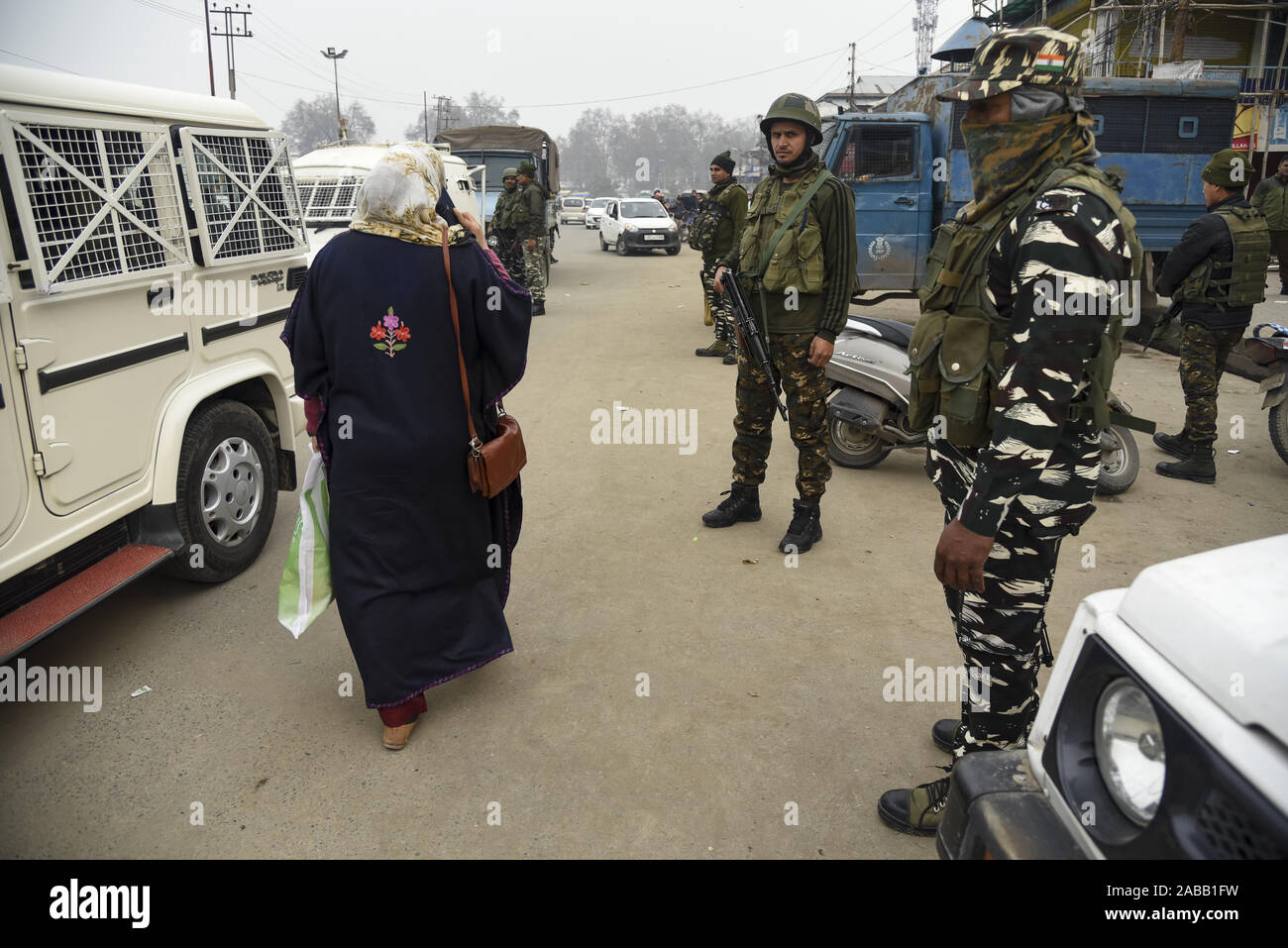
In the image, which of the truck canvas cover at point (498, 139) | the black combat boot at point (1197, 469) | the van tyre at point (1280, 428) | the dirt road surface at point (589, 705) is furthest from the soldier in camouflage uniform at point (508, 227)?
the van tyre at point (1280, 428)

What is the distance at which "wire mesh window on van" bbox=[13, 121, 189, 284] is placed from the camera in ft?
9.47

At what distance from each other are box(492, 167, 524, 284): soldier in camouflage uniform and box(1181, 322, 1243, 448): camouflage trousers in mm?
8850

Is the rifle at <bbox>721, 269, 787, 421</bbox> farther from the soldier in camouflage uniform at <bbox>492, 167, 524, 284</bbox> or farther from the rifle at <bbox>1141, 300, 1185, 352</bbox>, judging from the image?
the soldier in camouflage uniform at <bbox>492, 167, 524, 284</bbox>

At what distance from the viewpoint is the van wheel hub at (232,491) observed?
154 inches

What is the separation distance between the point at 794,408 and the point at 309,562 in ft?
8.05

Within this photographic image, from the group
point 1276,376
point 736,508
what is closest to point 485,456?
point 736,508

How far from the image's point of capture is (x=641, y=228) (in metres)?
23.2

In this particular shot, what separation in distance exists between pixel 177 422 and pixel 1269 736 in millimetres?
3724

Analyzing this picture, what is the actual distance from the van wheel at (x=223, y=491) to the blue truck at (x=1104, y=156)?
7904 mm

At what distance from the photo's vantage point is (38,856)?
2.42 m

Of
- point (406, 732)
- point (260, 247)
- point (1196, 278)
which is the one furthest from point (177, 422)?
point (1196, 278)

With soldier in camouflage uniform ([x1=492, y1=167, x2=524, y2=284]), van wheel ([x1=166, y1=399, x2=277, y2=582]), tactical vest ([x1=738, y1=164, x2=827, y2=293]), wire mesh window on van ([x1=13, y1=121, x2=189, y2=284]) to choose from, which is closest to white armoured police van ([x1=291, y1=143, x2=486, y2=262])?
soldier in camouflage uniform ([x1=492, y1=167, x2=524, y2=284])

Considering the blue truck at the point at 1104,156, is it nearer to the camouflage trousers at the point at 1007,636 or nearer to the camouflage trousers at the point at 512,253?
the camouflage trousers at the point at 512,253

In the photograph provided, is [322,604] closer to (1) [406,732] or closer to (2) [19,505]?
(1) [406,732]
